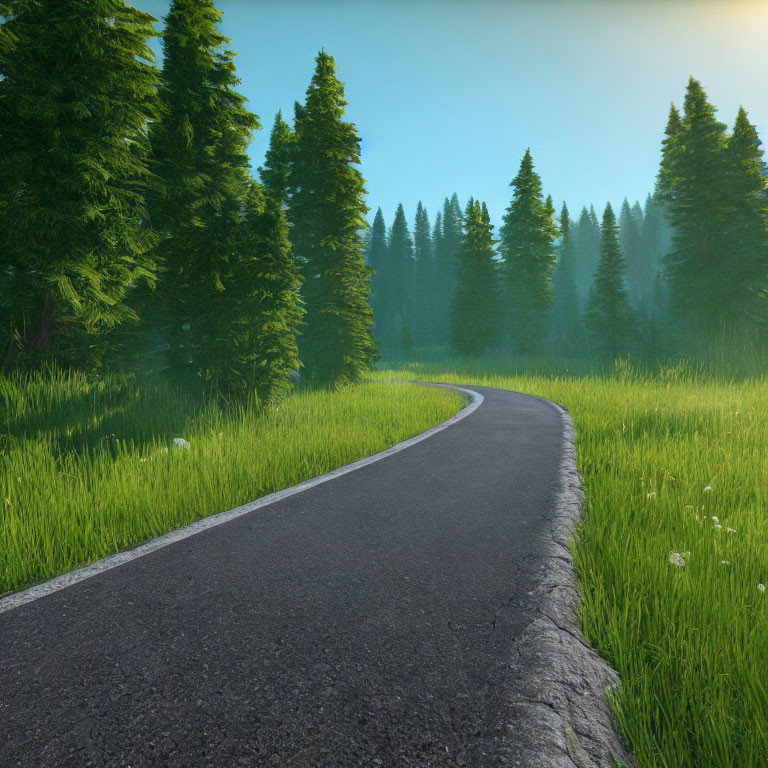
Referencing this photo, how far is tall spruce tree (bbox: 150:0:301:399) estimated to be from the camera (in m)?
9.57

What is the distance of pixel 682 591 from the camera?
268 cm

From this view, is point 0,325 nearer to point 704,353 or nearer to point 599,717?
point 599,717

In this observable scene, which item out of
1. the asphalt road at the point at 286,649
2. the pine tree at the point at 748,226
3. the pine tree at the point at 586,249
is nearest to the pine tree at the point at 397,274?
the pine tree at the point at 586,249

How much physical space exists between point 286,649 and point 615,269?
3752 cm

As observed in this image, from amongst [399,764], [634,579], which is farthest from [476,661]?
[634,579]

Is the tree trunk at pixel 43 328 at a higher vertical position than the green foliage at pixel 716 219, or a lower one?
lower

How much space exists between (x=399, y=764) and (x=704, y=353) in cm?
2453

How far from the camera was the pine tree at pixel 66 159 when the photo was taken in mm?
7957

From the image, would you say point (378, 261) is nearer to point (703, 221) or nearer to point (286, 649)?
point (703, 221)

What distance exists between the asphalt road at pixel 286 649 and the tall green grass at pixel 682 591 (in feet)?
1.64

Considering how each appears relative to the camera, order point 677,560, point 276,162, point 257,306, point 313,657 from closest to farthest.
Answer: point 313,657 < point 677,560 < point 257,306 < point 276,162

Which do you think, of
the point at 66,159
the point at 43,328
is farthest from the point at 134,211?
the point at 43,328

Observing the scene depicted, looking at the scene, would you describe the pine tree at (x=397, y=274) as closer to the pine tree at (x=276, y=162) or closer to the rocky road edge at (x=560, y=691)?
the pine tree at (x=276, y=162)

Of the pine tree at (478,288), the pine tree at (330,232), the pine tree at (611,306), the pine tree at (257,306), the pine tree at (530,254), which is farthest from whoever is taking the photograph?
the pine tree at (478,288)
